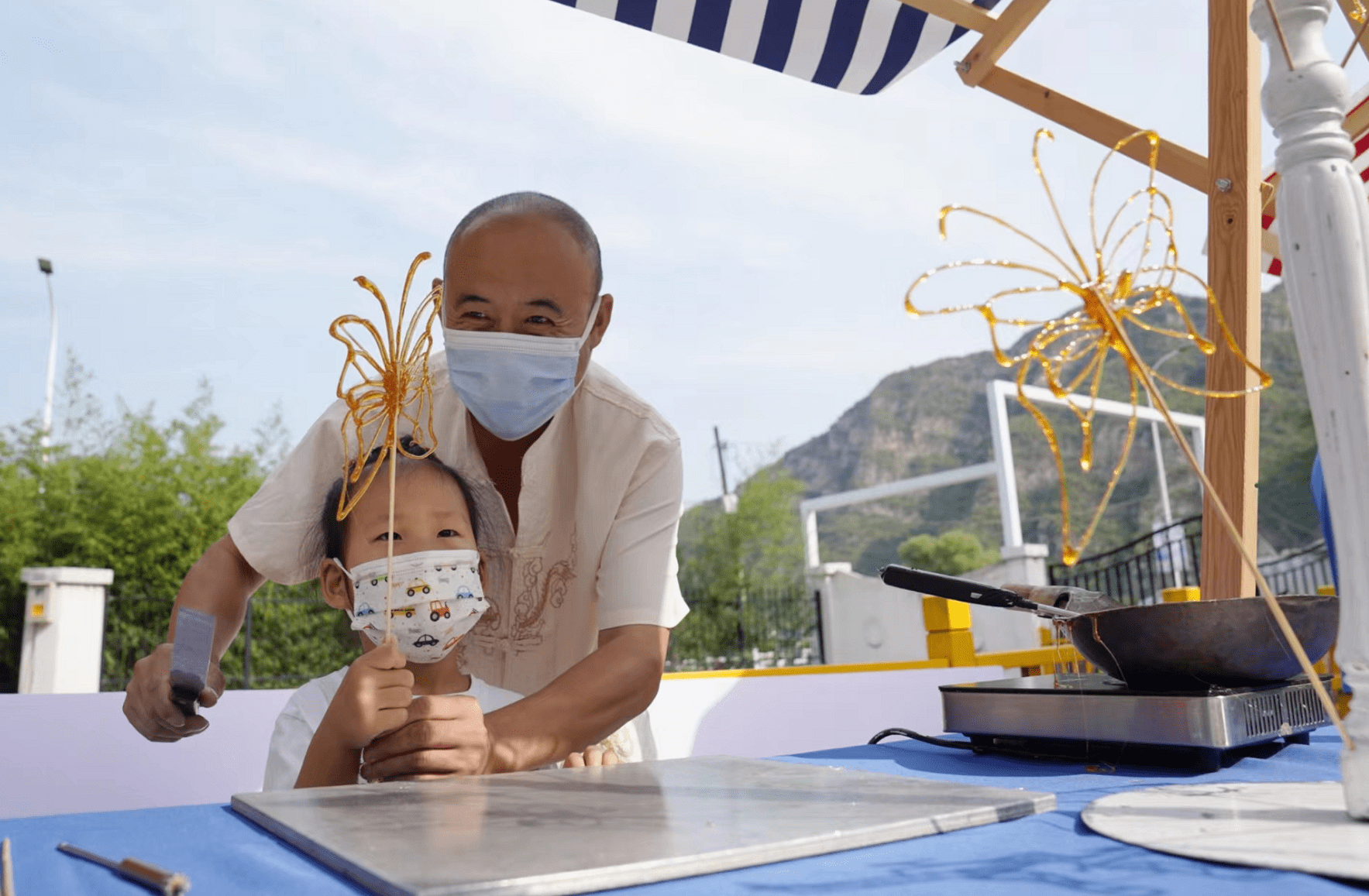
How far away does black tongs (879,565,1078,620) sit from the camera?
1163 mm

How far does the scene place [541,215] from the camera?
75.1 inches

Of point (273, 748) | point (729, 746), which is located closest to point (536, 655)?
point (273, 748)

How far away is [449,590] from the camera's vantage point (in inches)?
64.2

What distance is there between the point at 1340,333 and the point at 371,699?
104 cm

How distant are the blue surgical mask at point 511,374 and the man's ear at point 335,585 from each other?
445mm

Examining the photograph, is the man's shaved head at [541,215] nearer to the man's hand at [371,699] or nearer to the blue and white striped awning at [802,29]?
the man's hand at [371,699]

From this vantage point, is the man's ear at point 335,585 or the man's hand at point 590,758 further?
the man's ear at point 335,585

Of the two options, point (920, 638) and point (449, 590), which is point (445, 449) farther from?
point (920, 638)

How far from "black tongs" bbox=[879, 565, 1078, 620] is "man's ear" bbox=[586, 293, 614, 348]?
102 cm

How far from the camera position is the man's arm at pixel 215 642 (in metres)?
1.49

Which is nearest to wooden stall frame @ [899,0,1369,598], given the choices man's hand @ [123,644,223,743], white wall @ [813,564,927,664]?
man's hand @ [123,644,223,743]

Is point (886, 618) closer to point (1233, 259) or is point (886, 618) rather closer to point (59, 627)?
point (59, 627)

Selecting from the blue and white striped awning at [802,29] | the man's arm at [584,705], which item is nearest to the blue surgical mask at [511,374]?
the man's arm at [584,705]

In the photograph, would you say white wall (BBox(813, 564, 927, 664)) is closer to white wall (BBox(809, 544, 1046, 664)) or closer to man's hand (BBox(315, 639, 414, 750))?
white wall (BBox(809, 544, 1046, 664))
